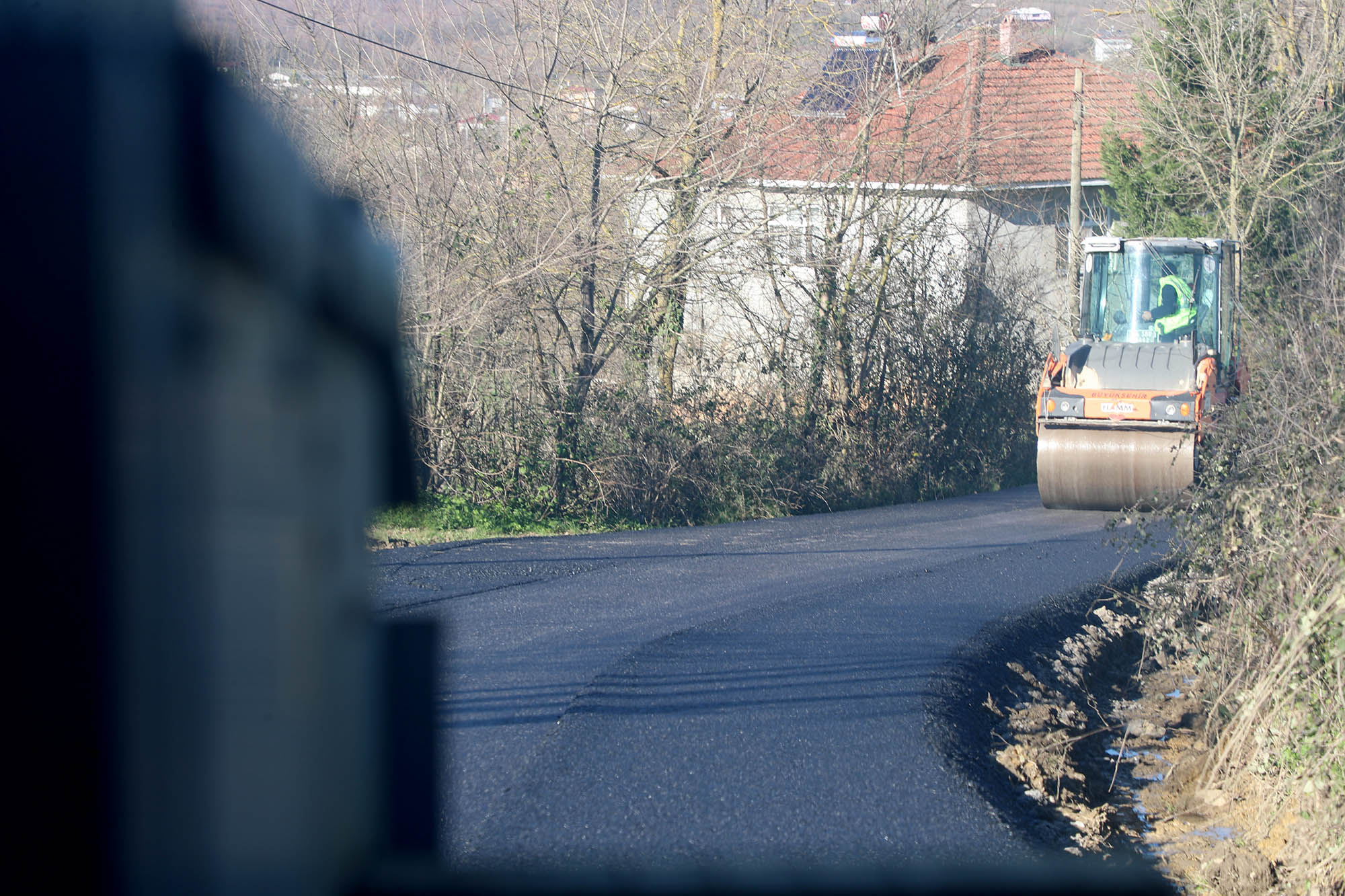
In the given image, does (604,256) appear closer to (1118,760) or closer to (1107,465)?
(1107,465)

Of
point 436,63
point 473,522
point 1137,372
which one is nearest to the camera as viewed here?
point 473,522

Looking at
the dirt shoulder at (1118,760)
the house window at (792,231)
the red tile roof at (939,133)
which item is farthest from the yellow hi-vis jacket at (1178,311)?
the dirt shoulder at (1118,760)

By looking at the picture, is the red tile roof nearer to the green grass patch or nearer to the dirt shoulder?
the green grass patch

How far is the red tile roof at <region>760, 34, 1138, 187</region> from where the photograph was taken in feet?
54.2

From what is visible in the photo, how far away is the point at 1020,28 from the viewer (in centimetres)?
2356

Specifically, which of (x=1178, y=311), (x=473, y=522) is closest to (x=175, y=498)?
(x=473, y=522)

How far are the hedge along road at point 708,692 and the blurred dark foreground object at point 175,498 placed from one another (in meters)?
0.55

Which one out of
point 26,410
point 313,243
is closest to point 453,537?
point 313,243

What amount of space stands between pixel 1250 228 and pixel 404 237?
622 inches

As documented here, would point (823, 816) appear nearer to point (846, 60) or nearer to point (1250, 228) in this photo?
point (846, 60)

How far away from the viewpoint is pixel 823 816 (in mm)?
4625

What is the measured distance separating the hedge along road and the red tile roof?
6.60 meters

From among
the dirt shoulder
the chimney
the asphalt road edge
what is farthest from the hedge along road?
the chimney

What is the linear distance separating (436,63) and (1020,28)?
14891mm
